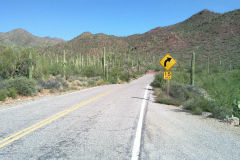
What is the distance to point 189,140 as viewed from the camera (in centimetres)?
555

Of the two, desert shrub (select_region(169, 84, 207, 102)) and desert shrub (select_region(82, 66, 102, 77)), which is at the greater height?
desert shrub (select_region(82, 66, 102, 77))

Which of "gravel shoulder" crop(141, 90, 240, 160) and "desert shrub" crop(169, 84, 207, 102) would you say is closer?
"gravel shoulder" crop(141, 90, 240, 160)

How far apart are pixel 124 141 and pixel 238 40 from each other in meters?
67.9

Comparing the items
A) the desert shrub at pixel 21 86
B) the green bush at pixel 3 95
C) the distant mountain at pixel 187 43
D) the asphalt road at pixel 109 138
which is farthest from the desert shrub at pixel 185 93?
the distant mountain at pixel 187 43

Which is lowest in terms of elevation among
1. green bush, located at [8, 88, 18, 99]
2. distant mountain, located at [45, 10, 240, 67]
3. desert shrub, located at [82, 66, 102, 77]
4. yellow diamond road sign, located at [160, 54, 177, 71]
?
green bush, located at [8, 88, 18, 99]

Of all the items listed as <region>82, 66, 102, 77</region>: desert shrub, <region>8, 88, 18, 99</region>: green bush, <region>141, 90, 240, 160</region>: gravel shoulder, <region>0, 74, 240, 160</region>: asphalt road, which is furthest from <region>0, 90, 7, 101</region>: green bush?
<region>82, 66, 102, 77</region>: desert shrub

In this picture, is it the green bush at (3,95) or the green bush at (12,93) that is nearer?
the green bush at (3,95)

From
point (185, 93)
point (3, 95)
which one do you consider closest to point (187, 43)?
point (185, 93)

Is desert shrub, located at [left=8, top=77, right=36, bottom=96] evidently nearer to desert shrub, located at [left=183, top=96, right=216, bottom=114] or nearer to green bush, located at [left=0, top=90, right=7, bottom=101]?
green bush, located at [left=0, top=90, right=7, bottom=101]

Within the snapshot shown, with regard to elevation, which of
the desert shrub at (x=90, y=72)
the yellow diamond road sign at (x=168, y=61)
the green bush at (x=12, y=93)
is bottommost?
the green bush at (x=12, y=93)

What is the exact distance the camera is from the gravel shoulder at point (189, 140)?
14.9ft

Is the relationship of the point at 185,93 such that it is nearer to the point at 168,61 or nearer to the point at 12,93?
the point at 168,61

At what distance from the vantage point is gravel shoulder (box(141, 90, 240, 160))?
455 cm

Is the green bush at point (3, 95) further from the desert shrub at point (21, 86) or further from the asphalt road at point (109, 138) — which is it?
the asphalt road at point (109, 138)
